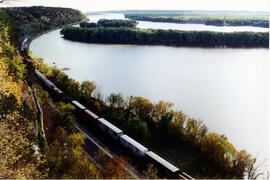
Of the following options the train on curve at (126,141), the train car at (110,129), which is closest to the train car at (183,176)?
the train on curve at (126,141)

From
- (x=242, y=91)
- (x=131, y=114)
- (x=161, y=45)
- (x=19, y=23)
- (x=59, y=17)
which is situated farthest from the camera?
(x=59, y=17)

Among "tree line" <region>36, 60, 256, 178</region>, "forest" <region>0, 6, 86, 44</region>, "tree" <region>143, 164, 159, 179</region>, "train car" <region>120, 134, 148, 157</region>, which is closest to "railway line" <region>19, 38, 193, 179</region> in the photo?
"train car" <region>120, 134, 148, 157</region>

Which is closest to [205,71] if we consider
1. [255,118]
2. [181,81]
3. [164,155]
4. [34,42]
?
[181,81]

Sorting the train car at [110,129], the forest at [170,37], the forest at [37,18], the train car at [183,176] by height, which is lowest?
the train car at [183,176]

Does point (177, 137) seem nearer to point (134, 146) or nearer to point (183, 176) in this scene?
point (134, 146)

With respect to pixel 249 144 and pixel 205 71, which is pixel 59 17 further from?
pixel 249 144

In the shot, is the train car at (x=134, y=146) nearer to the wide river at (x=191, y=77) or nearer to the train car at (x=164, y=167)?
the train car at (x=164, y=167)
